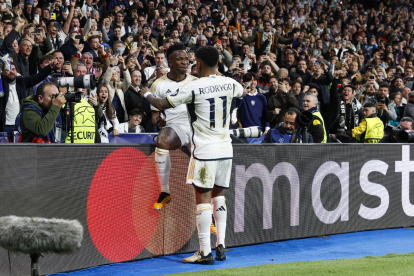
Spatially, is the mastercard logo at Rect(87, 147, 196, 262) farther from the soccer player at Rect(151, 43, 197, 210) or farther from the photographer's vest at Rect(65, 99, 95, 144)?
the photographer's vest at Rect(65, 99, 95, 144)

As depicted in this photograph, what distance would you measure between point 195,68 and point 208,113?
518 centimetres

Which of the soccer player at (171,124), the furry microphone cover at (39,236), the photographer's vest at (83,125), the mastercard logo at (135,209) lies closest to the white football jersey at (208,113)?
the soccer player at (171,124)

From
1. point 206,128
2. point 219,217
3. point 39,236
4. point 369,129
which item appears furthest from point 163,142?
point 369,129

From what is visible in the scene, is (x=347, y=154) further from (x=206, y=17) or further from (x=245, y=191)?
(x=206, y=17)

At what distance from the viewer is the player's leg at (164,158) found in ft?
18.9

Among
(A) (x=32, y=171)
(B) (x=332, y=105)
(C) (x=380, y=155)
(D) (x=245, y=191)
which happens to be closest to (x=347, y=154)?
(C) (x=380, y=155)

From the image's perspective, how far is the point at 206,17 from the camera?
52.8 ft

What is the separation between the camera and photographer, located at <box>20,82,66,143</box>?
543 centimetres

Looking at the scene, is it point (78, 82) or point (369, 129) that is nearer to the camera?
point (78, 82)

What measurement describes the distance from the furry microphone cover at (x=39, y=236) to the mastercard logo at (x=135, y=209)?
1956 mm

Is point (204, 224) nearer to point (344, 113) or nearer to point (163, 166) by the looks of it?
point (163, 166)

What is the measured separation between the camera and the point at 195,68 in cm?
1051

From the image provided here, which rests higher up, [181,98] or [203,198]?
[181,98]

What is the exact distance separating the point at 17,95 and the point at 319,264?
5.68 meters
